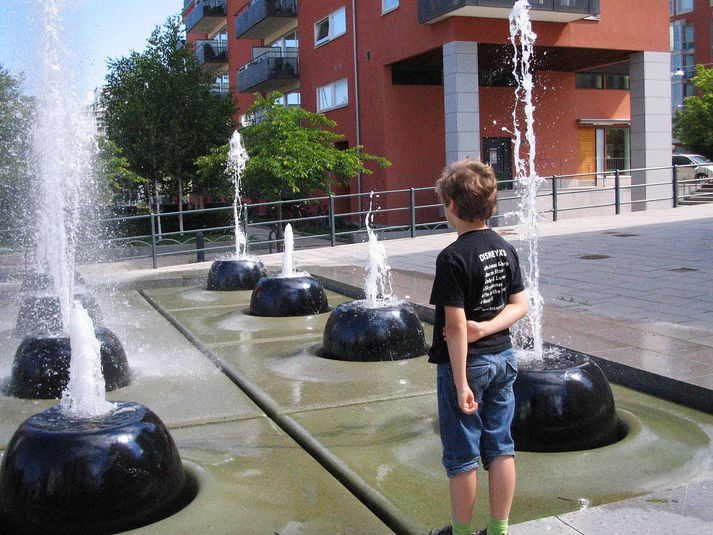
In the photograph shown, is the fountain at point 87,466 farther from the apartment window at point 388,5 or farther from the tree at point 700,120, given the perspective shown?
the tree at point 700,120

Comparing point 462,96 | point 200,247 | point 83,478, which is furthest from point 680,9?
point 83,478

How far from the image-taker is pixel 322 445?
445 cm

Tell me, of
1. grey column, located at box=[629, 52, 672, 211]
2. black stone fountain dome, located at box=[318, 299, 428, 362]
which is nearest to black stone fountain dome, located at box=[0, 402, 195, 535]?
black stone fountain dome, located at box=[318, 299, 428, 362]

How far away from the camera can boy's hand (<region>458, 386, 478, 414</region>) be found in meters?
2.90

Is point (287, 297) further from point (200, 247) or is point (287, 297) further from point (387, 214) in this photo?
point (387, 214)

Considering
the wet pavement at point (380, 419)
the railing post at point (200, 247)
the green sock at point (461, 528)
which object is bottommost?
the wet pavement at point (380, 419)

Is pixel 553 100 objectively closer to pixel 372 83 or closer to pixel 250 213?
pixel 372 83

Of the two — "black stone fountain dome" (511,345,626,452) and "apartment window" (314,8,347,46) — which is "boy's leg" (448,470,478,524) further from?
"apartment window" (314,8,347,46)

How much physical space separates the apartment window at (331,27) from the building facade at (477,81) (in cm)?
4

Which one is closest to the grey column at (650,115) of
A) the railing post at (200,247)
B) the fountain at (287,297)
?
the railing post at (200,247)

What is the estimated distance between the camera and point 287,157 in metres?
20.6

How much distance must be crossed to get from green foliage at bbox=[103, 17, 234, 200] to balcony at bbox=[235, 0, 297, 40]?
4014 mm

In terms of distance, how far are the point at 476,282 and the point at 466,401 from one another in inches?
17.5

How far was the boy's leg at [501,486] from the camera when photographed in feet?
9.90
